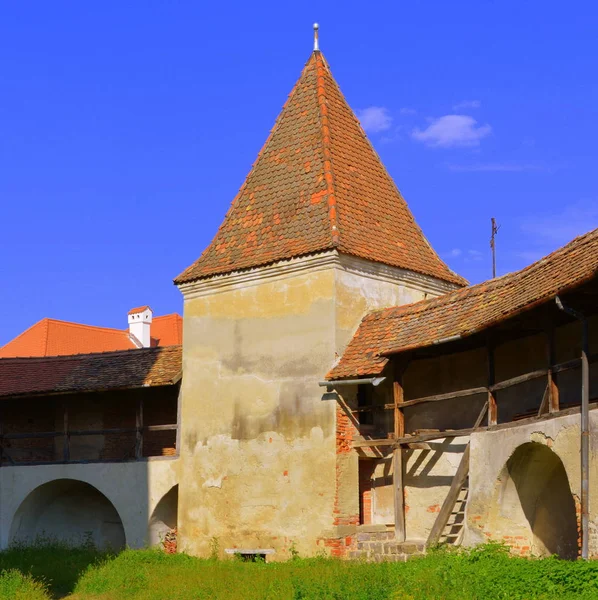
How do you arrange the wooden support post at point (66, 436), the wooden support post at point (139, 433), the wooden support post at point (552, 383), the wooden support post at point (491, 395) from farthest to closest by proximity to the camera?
the wooden support post at point (66, 436) < the wooden support post at point (139, 433) < the wooden support post at point (491, 395) < the wooden support post at point (552, 383)

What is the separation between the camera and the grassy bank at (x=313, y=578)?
1179 cm

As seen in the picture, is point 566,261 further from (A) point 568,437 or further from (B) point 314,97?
(B) point 314,97

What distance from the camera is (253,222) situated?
62.6 feet

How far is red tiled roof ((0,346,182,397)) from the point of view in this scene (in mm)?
20094

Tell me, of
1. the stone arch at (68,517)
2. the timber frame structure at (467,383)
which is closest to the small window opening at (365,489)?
the timber frame structure at (467,383)

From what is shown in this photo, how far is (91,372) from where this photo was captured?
2123cm

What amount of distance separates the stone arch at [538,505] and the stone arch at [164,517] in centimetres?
740

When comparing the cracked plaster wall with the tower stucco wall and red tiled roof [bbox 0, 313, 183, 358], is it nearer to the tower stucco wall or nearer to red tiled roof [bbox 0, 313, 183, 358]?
the tower stucco wall

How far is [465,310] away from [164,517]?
7.74 m

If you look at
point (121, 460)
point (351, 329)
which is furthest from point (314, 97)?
point (121, 460)

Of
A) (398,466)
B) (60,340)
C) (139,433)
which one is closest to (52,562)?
(139,433)

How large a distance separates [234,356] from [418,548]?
4.93 meters

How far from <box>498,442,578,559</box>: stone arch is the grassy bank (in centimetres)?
63

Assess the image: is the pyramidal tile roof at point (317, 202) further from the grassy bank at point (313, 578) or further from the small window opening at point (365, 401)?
the grassy bank at point (313, 578)
